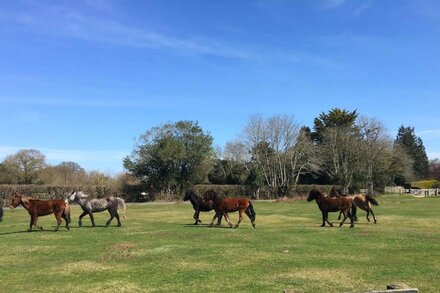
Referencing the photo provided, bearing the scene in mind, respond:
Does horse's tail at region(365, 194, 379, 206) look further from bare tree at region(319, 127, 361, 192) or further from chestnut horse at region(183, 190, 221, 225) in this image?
bare tree at region(319, 127, 361, 192)

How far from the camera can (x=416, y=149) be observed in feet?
399

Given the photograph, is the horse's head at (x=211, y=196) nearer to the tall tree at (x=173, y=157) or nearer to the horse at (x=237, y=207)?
the horse at (x=237, y=207)

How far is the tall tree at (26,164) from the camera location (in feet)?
239

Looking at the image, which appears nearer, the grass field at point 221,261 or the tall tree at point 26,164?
the grass field at point 221,261

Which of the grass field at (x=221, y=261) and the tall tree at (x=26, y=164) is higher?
the tall tree at (x=26, y=164)

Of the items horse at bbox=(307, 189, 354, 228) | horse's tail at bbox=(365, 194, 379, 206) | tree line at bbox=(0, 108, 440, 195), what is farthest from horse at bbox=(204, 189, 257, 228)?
tree line at bbox=(0, 108, 440, 195)

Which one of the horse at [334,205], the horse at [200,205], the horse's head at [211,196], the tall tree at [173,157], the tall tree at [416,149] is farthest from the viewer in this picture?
the tall tree at [416,149]

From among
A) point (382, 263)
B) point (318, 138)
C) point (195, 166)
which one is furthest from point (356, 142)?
point (382, 263)

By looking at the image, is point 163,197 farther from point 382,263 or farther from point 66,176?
point 382,263

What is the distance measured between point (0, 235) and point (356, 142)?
57.2m

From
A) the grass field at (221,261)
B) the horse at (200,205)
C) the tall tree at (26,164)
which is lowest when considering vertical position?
the grass field at (221,261)

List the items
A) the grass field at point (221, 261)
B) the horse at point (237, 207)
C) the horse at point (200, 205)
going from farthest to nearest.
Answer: the horse at point (200, 205)
the horse at point (237, 207)
the grass field at point (221, 261)

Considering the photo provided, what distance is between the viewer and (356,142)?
67.6 m

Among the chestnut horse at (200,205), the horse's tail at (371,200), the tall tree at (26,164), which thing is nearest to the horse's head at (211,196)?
the chestnut horse at (200,205)
